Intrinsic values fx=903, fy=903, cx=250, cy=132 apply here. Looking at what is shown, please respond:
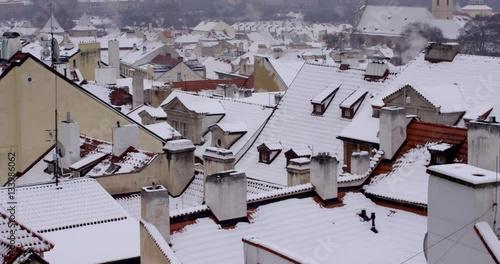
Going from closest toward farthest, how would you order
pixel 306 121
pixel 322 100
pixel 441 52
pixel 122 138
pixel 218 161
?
pixel 218 161
pixel 122 138
pixel 441 52
pixel 322 100
pixel 306 121

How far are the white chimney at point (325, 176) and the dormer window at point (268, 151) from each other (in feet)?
29.8

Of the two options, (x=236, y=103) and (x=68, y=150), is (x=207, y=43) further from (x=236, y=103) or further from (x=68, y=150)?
(x=68, y=150)

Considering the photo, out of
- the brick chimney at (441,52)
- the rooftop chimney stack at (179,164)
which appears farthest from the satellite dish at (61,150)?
the brick chimney at (441,52)

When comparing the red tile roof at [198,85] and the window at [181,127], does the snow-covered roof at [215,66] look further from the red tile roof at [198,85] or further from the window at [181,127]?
the window at [181,127]

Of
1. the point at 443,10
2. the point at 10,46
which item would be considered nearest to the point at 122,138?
the point at 10,46

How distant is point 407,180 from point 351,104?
8.61m

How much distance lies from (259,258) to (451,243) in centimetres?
256

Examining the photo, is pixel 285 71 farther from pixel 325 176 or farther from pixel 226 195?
pixel 226 195

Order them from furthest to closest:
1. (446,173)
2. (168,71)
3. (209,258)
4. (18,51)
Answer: (168,71)
(18,51)
(209,258)
(446,173)

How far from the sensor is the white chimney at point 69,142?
2200cm

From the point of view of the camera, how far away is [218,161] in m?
19.0

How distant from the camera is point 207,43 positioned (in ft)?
350

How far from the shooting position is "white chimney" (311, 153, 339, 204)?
16.2m

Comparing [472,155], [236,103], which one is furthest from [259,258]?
[236,103]
